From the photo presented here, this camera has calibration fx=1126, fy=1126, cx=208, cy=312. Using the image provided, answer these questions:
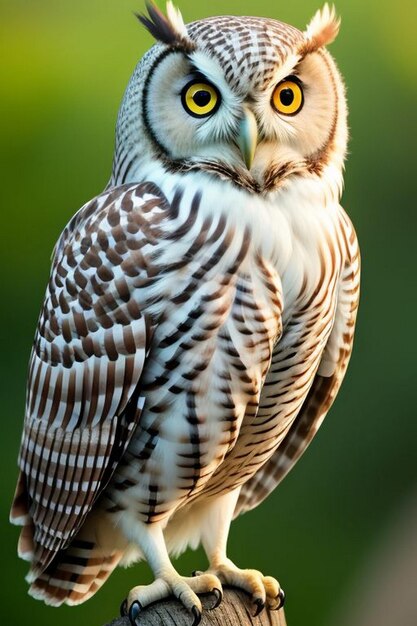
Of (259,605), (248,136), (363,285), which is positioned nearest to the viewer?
(248,136)

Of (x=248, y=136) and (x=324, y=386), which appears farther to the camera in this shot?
(x=324, y=386)

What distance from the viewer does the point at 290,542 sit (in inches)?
121

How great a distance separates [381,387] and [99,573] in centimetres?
145

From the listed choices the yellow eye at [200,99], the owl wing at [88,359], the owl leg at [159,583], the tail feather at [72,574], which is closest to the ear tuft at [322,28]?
the yellow eye at [200,99]

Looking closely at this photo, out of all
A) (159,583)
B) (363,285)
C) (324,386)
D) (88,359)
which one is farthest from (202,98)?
(363,285)

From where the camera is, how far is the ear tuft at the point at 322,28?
1578 mm

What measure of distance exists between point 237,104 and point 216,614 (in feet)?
2.40

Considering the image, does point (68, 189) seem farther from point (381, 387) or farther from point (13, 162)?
point (381, 387)

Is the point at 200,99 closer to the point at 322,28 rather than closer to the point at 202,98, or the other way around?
the point at 202,98

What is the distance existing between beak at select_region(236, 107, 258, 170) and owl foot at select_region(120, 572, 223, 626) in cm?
62

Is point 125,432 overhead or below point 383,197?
below

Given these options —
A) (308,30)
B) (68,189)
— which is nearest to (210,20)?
(308,30)

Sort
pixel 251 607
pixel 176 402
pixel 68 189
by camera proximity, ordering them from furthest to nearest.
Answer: pixel 68 189 < pixel 251 607 < pixel 176 402

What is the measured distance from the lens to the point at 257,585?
1.72 m
